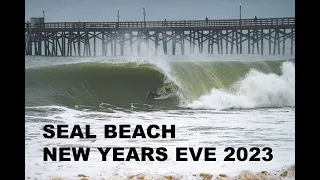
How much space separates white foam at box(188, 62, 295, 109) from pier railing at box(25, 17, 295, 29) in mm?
6271

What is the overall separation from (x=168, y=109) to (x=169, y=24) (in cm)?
1010

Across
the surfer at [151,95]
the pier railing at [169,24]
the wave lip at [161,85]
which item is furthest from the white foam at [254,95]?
the pier railing at [169,24]

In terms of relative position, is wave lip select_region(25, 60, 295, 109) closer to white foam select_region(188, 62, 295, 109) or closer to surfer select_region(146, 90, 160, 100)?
white foam select_region(188, 62, 295, 109)

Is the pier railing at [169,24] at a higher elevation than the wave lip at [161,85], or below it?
higher

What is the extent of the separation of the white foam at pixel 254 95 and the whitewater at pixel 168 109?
0.08 ft

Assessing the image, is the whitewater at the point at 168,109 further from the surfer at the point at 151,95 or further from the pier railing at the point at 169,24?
the pier railing at the point at 169,24

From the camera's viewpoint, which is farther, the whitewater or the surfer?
the surfer


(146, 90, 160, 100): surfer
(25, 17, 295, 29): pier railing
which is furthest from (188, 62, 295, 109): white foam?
(25, 17, 295, 29): pier railing

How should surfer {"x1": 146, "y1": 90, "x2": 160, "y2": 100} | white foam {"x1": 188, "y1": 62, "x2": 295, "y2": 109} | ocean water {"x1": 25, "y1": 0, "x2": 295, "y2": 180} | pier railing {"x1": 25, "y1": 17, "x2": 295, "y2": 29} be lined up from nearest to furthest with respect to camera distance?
ocean water {"x1": 25, "y1": 0, "x2": 295, "y2": 180} → white foam {"x1": 188, "y1": 62, "x2": 295, "y2": 109} → surfer {"x1": 146, "y1": 90, "x2": 160, "y2": 100} → pier railing {"x1": 25, "y1": 17, "x2": 295, "y2": 29}

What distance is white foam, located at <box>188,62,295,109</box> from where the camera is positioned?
39.2ft

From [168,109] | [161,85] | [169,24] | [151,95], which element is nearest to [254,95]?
[161,85]

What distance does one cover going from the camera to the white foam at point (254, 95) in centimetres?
1195
